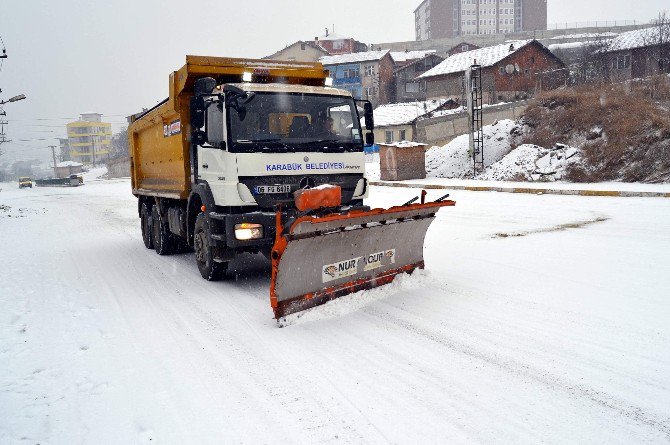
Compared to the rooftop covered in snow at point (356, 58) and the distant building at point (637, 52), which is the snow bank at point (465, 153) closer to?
the distant building at point (637, 52)

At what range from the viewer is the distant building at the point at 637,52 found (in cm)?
4044

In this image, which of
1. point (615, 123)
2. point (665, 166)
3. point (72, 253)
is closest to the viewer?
point (72, 253)

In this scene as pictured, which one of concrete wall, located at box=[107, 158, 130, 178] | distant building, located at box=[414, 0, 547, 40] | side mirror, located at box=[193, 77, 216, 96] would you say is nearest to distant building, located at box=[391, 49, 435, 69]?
concrete wall, located at box=[107, 158, 130, 178]

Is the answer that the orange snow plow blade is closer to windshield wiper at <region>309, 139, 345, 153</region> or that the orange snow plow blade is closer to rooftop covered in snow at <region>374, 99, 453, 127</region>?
windshield wiper at <region>309, 139, 345, 153</region>

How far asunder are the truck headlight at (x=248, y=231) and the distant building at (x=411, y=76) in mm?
54798

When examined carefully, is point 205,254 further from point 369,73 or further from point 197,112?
point 369,73

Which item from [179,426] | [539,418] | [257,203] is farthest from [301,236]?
[539,418]

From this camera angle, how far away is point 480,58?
47031 millimetres

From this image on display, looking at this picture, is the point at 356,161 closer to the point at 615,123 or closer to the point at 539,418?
the point at 539,418

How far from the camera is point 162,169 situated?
8.89 m

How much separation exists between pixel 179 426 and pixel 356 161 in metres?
4.45

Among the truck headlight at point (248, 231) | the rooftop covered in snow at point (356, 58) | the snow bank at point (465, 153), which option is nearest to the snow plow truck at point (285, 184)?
the truck headlight at point (248, 231)

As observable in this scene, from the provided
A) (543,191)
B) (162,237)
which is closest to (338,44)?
(543,191)

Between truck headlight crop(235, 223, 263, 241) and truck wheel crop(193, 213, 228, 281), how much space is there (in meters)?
0.82
